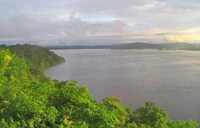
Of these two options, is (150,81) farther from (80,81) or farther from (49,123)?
(49,123)

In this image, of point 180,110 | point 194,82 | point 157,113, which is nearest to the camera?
point 157,113

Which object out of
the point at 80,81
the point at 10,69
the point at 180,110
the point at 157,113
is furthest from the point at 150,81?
the point at 157,113

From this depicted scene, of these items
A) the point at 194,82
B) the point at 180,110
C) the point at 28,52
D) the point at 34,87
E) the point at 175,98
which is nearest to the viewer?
the point at 34,87

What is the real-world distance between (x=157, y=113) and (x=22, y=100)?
651cm

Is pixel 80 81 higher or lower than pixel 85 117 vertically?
lower

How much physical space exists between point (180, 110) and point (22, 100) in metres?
23.1

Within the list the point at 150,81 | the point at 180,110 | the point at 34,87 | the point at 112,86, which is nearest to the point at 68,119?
the point at 34,87

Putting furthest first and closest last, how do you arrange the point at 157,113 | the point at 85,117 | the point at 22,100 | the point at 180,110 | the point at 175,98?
the point at 175,98 → the point at 180,110 → the point at 157,113 → the point at 85,117 → the point at 22,100

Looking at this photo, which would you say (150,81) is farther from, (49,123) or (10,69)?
(49,123)

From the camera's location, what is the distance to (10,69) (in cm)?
1719

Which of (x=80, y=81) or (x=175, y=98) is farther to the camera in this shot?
(x=80, y=81)

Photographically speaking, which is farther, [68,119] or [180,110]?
[180,110]

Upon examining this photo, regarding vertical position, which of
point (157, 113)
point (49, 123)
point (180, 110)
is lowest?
point (180, 110)

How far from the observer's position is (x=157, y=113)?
11.8m
